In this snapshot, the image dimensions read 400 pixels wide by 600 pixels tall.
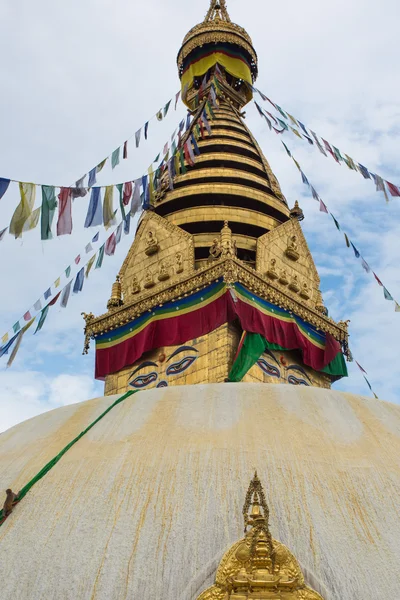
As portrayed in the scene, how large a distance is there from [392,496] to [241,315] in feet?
20.6

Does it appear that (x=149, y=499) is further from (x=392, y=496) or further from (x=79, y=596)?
(x=392, y=496)

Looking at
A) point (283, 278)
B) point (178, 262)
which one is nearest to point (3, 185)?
point (178, 262)

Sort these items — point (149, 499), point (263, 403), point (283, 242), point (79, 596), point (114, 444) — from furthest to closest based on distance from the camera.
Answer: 1. point (283, 242)
2. point (263, 403)
3. point (114, 444)
4. point (149, 499)
5. point (79, 596)

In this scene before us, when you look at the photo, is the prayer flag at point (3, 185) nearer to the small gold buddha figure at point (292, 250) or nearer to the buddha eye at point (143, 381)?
the buddha eye at point (143, 381)

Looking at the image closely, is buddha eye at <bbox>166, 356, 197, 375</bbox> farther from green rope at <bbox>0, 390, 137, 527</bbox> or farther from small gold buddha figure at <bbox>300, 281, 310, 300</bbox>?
green rope at <bbox>0, 390, 137, 527</bbox>

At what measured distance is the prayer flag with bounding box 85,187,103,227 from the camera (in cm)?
801

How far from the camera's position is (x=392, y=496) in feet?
14.3

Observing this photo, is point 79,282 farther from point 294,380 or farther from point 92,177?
point 294,380

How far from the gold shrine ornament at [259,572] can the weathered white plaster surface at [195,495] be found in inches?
5.8

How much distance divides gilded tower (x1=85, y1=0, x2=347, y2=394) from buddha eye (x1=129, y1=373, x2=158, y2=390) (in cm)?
2

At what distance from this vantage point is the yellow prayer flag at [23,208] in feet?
22.1

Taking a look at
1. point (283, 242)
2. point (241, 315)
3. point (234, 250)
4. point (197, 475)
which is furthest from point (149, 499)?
point (283, 242)

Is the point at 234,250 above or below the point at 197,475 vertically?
above

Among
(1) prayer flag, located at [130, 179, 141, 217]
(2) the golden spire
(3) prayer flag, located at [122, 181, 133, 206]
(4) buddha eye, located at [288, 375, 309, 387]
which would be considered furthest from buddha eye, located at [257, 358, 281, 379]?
(2) the golden spire
